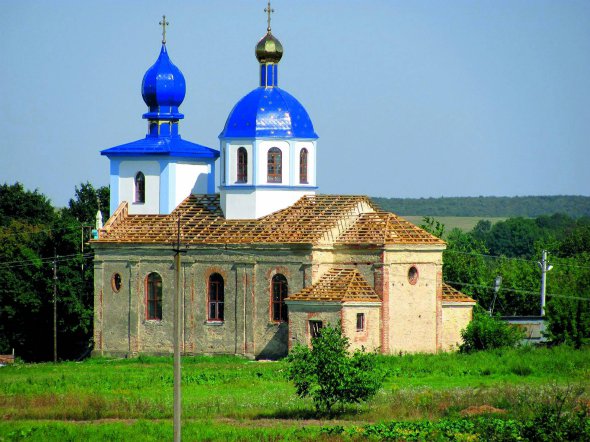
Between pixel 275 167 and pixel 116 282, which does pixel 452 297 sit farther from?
pixel 116 282

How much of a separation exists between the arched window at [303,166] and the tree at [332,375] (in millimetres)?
14497

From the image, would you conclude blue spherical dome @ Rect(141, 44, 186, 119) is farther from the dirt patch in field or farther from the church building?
the dirt patch in field

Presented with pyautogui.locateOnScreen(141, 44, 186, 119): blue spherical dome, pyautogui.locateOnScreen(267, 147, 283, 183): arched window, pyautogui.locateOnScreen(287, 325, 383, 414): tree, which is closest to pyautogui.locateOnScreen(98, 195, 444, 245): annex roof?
pyautogui.locateOnScreen(267, 147, 283, 183): arched window

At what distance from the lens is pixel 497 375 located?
47656mm

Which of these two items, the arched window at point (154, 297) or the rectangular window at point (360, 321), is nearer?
the rectangular window at point (360, 321)

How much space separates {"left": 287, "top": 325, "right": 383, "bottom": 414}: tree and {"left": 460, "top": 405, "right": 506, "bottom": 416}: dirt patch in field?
2245 millimetres

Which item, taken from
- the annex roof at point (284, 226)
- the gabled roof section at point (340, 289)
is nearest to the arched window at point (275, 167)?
the annex roof at point (284, 226)

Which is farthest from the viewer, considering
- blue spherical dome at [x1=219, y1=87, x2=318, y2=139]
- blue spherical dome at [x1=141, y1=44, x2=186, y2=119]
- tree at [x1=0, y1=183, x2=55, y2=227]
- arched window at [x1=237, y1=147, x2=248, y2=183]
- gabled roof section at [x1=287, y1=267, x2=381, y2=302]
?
tree at [x1=0, y1=183, x2=55, y2=227]

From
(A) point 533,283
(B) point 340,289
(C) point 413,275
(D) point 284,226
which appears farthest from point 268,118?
(A) point 533,283

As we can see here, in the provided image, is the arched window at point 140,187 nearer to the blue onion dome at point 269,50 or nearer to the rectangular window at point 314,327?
the blue onion dome at point 269,50

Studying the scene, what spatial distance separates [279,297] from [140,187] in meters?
7.19

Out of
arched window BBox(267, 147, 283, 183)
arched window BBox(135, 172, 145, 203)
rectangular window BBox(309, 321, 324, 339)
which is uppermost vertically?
arched window BBox(267, 147, 283, 183)

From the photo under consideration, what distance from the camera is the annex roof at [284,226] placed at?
52656mm

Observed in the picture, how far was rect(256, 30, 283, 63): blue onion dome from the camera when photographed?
56.1m
